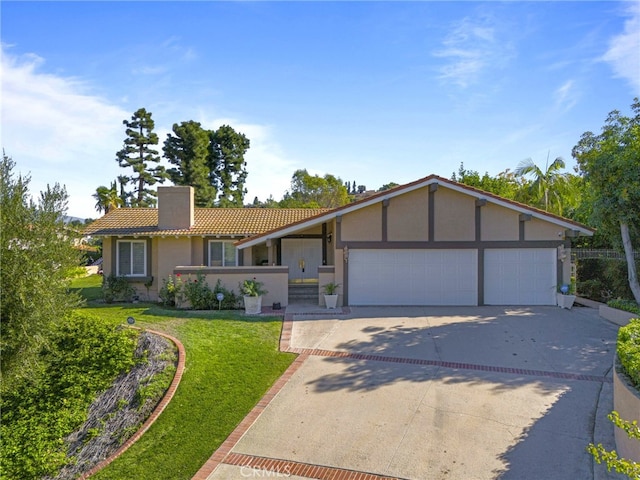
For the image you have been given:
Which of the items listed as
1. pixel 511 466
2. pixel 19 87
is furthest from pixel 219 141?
pixel 511 466

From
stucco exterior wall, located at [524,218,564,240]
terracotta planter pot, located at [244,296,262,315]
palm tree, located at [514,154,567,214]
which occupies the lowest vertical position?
terracotta planter pot, located at [244,296,262,315]

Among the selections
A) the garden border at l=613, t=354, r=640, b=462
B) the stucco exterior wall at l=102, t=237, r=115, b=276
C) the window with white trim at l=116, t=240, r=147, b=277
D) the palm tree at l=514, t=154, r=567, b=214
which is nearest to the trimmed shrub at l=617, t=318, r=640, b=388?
the garden border at l=613, t=354, r=640, b=462

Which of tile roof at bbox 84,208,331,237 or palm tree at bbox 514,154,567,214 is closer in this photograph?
tile roof at bbox 84,208,331,237

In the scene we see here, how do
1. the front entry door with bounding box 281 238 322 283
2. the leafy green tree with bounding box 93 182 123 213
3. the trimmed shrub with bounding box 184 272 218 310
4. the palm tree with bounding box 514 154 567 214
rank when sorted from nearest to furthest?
the trimmed shrub with bounding box 184 272 218 310, the front entry door with bounding box 281 238 322 283, the palm tree with bounding box 514 154 567 214, the leafy green tree with bounding box 93 182 123 213

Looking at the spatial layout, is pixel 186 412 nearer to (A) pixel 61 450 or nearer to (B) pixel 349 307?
(A) pixel 61 450

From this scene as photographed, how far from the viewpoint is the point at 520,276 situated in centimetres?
1562

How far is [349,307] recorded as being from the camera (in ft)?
50.2

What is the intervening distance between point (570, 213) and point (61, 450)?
22.9 meters

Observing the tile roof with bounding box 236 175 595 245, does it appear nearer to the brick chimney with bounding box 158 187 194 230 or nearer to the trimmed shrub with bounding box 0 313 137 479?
Result: the brick chimney with bounding box 158 187 194 230

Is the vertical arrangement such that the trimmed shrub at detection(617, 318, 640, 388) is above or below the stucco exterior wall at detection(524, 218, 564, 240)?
below

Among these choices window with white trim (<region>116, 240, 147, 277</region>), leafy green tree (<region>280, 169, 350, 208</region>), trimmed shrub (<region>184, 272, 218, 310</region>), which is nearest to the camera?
trimmed shrub (<region>184, 272, 218, 310</region>)

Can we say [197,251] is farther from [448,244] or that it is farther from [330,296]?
[448,244]

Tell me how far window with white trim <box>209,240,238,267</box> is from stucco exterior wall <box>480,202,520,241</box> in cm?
1058

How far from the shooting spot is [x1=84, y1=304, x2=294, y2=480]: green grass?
242 inches
